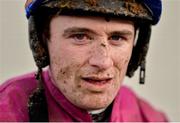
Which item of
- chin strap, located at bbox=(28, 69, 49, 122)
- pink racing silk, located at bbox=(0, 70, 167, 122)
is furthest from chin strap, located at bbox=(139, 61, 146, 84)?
chin strap, located at bbox=(28, 69, 49, 122)

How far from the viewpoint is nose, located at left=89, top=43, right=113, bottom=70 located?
104 inches

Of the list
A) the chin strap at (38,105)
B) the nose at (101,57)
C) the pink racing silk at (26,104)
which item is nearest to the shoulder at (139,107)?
the pink racing silk at (26,104)

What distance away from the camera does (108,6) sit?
266cm

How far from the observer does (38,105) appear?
291 cm

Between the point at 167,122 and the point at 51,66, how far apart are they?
1.10m

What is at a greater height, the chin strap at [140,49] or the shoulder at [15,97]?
the chin strap at [140,49]

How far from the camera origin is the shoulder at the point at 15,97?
9.25ft

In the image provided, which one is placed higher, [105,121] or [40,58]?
[40,58]

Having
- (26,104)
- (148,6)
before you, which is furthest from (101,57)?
(26,104)

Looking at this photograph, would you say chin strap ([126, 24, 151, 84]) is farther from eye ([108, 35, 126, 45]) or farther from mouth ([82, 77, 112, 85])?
mouth ([82, 77, 112, 85])

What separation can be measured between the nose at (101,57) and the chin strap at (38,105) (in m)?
0.37

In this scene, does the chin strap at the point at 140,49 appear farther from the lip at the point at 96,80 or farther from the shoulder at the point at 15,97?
the shoulder at the point at 15,97

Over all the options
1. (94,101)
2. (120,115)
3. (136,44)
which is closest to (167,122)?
(120,115)

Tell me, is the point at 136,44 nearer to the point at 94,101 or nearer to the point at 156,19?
the point at 156,19
